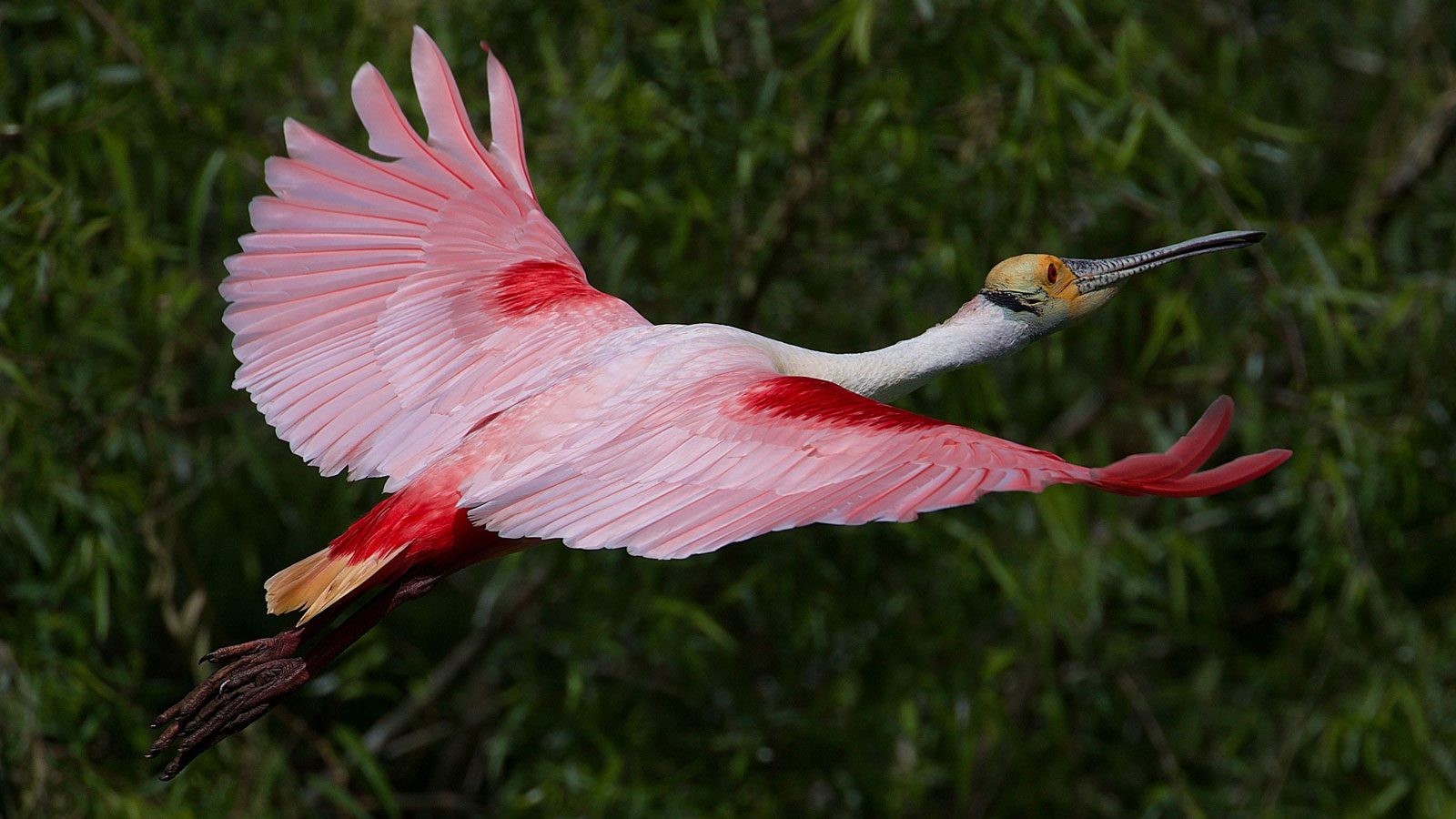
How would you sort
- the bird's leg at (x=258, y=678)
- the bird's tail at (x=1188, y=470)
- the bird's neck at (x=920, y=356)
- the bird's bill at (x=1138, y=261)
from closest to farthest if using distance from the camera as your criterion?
the bird's tail at (x=1188, y=470)
the bird's leg at (x=258, y=678)
the bird's neck at (x=920, y=356)
the bird's bill at (x=1138, y=261)

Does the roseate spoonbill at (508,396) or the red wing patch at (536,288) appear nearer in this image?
the roseate spoonbill at (508,396)

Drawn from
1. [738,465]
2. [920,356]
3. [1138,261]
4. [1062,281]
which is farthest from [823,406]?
[1138,261]

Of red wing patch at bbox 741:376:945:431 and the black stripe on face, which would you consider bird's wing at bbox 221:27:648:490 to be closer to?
red wing patch at bbox 741:376:945:431

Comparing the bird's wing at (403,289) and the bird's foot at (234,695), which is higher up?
the bird's wing at (403,289)

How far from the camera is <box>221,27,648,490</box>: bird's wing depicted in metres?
2.59

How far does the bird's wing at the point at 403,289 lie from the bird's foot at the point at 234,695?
0.88 ft

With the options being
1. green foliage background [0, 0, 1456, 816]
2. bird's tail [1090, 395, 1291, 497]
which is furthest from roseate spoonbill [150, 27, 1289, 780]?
green foliage background [0, 0, 1456, 816]

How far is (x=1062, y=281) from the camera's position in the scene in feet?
8.88

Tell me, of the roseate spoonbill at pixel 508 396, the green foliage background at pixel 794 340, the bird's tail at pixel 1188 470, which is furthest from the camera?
the green foliage background at pixel 794 340

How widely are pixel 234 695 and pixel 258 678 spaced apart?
4 cm

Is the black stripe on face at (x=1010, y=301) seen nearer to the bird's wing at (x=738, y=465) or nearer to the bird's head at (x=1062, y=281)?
the bird's head at (x=1062, y=281)

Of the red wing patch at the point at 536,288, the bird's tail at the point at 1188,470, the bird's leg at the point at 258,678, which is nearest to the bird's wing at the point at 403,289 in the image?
the red wing patch at the point at 536,288

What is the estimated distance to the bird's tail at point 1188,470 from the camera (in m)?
1.89

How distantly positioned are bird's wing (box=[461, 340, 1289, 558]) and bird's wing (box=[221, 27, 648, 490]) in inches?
8.7
